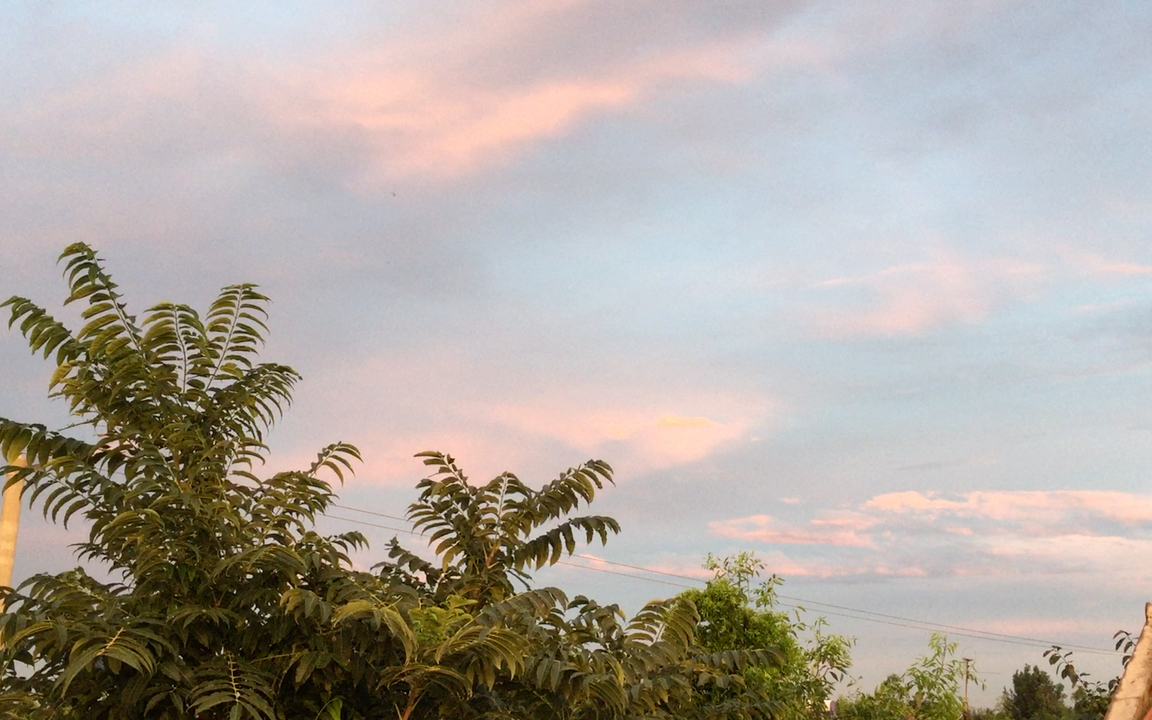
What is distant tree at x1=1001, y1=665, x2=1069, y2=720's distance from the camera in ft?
136

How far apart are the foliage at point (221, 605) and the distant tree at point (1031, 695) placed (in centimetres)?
3599

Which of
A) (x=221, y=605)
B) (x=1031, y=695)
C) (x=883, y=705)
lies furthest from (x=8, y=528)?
(x=1031, y=695)

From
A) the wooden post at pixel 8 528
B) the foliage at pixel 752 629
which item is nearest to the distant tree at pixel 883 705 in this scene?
the foliage at pixel 752 629

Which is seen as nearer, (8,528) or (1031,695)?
(8,528)

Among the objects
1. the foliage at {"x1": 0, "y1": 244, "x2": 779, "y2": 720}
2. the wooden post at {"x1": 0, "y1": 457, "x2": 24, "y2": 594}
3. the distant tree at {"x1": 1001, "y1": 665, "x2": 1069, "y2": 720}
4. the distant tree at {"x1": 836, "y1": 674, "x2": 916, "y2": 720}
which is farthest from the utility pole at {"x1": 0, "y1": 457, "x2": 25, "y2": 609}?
the distant tree at {"x1": 1001, "y1": 665, "x2": 1069, "y2": 720}

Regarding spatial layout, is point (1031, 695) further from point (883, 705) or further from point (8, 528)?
point (8, 528)

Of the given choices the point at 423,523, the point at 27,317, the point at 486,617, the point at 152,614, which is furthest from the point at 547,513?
the point at 27,317

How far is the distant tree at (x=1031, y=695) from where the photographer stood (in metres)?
41.6

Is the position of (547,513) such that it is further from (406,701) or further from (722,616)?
(722,616)

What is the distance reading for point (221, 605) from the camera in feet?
28.5

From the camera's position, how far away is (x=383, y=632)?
7.86 meters

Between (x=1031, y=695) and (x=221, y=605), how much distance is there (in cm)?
4153

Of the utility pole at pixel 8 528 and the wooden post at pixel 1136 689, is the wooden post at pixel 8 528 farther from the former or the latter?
the wooden post at pixel 1136 689

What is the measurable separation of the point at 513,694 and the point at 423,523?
7.64 feet
